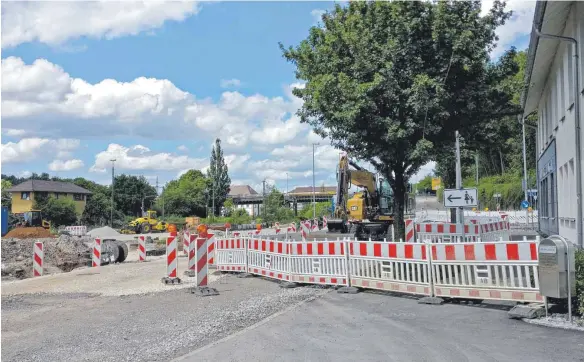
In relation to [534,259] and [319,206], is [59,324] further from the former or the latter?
[319,206]

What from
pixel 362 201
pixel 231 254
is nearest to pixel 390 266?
pixel 231 254

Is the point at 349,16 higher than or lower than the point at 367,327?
higher

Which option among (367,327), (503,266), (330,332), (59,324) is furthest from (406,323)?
(59,324)

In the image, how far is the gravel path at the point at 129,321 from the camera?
320 inches

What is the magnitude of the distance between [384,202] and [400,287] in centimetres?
2142

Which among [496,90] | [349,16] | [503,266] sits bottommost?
[503,266]

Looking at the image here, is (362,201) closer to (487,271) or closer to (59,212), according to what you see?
(487,271)

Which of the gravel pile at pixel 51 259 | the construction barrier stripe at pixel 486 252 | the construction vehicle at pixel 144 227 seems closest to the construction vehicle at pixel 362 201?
the gravel pile at pixel 51 259

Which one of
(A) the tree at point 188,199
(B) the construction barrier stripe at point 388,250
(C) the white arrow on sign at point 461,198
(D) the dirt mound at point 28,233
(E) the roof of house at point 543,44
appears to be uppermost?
(E) the roof of house at point 543,44

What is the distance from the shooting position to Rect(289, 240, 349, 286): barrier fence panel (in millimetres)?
13797

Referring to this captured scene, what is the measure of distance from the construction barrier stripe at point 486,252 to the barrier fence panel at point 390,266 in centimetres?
40

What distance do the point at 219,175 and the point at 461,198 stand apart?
104 metres

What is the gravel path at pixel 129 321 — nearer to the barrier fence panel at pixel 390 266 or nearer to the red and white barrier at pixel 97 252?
the barrier fence panel at pixel 390 266

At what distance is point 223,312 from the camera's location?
11.0 metres
